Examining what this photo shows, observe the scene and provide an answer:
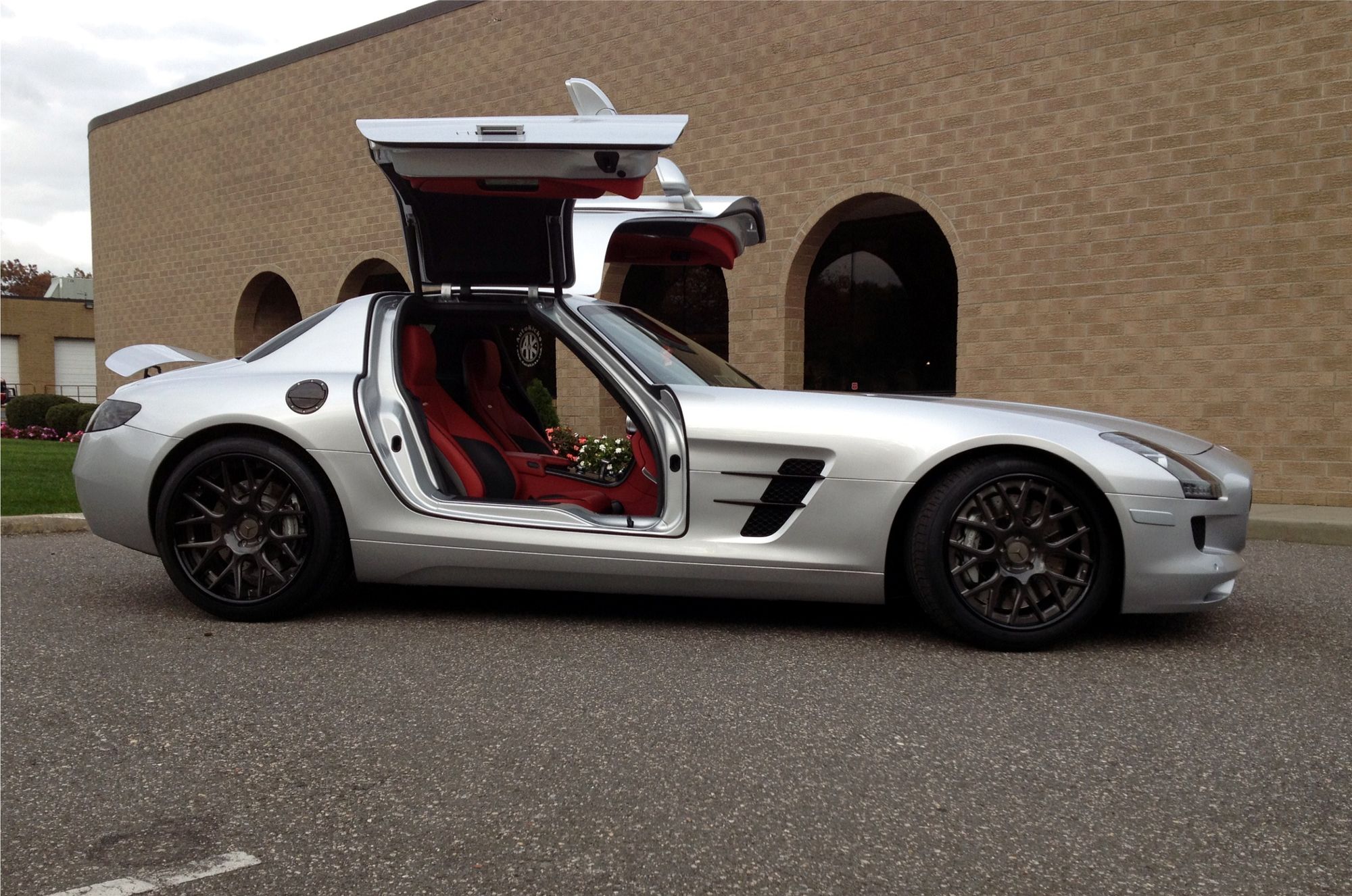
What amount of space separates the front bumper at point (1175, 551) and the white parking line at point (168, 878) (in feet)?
9.83

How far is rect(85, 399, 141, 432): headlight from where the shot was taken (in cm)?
459

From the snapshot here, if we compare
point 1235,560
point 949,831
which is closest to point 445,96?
point 1235,560

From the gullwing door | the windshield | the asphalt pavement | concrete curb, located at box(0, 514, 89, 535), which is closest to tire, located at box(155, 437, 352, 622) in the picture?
the asphalt pavement

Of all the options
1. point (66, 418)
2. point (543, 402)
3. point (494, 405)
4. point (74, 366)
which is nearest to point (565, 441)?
point (543, 402)

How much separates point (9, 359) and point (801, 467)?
184 feet

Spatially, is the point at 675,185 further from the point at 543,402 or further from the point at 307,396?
the point at 543,402

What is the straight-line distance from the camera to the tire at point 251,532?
14.4 ft

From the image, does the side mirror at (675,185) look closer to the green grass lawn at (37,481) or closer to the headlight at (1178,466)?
the headlight at (1178,466)

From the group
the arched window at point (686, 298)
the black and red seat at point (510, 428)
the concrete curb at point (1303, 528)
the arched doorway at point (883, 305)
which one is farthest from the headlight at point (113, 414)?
the arched window at point (686, 298)

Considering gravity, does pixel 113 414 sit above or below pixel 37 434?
above

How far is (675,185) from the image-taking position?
4910 mm

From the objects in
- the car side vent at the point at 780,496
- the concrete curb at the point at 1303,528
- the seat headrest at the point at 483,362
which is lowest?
the concrete curb at the point at 1303,528

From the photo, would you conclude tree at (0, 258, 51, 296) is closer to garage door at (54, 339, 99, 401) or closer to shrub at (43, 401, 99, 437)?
garage door at (54, 339, 99, 401)

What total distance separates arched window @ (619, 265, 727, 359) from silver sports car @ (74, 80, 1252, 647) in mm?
10578
